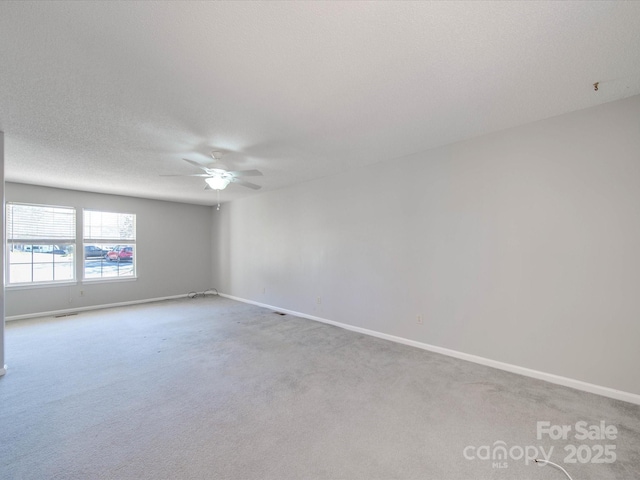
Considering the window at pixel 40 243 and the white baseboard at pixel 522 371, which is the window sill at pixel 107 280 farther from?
the white baseboard at pixel 522 371

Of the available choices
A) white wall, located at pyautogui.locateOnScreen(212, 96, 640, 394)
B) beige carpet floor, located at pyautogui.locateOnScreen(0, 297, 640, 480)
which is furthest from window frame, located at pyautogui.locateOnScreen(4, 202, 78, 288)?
white wall, located at pyautogui.locateOnScreen(212, 96, 640, 394)

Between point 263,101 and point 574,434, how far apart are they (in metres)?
3.30

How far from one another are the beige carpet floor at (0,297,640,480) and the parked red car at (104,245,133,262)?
259cm

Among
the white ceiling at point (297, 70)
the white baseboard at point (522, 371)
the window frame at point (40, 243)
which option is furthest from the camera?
the window frame at point (40, 243)

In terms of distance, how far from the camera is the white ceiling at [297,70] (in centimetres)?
140

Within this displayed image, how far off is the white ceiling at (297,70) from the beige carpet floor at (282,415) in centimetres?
245

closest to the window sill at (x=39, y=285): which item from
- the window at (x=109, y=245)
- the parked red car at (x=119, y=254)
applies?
the window at (x=109, y=245)

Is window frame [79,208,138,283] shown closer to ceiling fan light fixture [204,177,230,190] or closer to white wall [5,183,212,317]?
white wall [5,183,212,317]

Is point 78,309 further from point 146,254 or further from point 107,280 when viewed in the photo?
point 146,254

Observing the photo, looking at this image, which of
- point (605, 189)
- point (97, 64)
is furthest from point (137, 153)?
point (605, 189)

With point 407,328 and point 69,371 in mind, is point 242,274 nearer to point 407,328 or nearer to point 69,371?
point 69,371

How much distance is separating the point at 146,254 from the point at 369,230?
5291mm

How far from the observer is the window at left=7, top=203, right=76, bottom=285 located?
4.77m

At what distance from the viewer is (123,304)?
234 inches
